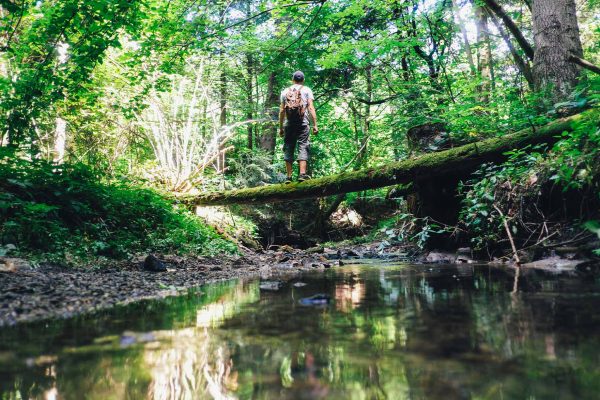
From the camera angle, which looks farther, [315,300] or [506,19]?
[506,19]

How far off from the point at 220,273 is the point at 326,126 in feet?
43.0

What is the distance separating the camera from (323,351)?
55.8 inches

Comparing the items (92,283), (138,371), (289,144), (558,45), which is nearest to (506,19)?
(558,45)

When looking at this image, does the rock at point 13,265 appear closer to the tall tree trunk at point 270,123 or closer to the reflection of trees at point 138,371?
the reflection of trees at point 138,371

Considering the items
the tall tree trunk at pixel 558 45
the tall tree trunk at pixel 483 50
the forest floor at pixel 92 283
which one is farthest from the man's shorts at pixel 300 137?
the tall tree trunk at pixel 483 50

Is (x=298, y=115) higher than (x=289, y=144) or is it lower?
higher

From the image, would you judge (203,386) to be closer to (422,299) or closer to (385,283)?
(422,299)

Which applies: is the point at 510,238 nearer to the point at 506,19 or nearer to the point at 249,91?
the point at 506,19

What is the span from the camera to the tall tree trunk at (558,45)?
669cm

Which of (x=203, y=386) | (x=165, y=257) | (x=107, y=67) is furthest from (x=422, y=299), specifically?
(x=107, y=67)

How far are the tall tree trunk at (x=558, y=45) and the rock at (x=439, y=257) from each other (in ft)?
10.3

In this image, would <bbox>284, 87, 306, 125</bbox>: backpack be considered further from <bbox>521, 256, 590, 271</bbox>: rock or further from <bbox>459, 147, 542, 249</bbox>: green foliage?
<bbox>521, 256, 590, 271</bbox>: rock

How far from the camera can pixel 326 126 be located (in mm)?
17297

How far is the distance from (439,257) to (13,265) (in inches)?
217
